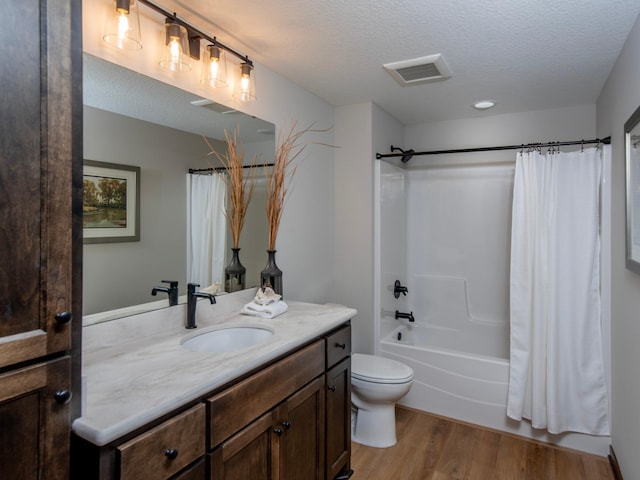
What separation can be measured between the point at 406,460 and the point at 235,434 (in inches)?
58.8

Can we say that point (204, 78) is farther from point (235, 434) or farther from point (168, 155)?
point (235, 434)

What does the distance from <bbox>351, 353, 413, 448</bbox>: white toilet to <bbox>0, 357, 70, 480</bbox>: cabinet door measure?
1.84 meters

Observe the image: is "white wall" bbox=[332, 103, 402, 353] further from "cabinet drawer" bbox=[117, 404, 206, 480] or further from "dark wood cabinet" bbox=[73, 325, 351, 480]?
"cabinet drawer" bbox=[117, 404, 206, 480]

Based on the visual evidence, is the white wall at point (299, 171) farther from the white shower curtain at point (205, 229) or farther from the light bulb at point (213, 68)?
the white shower curtain at point (205, 229)

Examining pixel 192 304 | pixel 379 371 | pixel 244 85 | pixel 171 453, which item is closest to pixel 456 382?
pixel 379 371

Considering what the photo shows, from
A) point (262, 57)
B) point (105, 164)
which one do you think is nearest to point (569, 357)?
point (262, 57)

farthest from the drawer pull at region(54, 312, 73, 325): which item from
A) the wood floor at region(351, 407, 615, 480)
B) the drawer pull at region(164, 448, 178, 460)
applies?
the wood floor at region(351, 407, 615, 480)

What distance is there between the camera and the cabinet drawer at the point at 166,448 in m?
0.95

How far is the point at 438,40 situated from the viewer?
77.3 inches

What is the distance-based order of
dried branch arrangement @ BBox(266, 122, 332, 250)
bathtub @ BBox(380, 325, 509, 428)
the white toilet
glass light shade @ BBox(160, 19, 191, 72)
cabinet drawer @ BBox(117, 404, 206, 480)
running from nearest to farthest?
1. cabinet drawer @ BBox(117, 404, 206, 480)
2. glass light shade @ BBox(160, 19, 191, 72)
3. dried branch arrangement @ BBox(266, 122, 332, 250)
4. the white toilet
5. bathtub @ BBox(380, 325, 509, 428)

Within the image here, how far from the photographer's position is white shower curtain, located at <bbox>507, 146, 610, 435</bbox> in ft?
8.13

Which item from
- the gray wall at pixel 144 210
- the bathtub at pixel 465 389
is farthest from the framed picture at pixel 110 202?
the bathtub at pixel 465 389

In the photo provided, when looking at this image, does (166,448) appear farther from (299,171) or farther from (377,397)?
(299,171)

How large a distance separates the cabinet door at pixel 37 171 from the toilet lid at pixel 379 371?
1.90m
